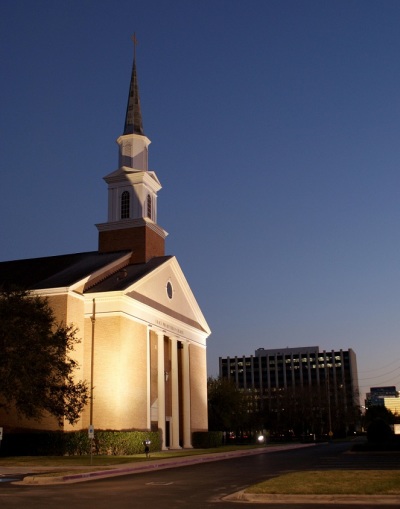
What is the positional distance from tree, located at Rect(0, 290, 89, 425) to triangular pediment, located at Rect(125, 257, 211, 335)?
25.1 feet

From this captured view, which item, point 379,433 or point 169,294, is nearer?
point 379,433

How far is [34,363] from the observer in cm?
3478

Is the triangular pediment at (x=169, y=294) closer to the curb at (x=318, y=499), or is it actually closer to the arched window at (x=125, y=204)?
the arched window at (x=125, y=204)

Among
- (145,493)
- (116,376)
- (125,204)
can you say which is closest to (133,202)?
(125,204)

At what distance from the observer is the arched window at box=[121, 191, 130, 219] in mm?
54344

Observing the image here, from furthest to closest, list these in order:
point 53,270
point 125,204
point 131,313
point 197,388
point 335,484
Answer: point 197,388 < point 125,204 < point 53,270 < point 131,313 < point 335,484

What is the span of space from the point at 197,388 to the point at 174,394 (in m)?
5.94

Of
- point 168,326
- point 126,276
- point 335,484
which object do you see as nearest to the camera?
point 335,484

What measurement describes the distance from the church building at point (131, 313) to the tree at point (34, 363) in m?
2.78

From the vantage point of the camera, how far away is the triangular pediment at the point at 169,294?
1860 inches

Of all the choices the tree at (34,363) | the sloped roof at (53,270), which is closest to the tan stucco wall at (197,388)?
the sloped roof at (53,270)

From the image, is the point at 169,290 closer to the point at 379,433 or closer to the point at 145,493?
the point at 379,433

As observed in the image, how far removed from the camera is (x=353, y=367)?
197 m

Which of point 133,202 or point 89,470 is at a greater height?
point 133,202
